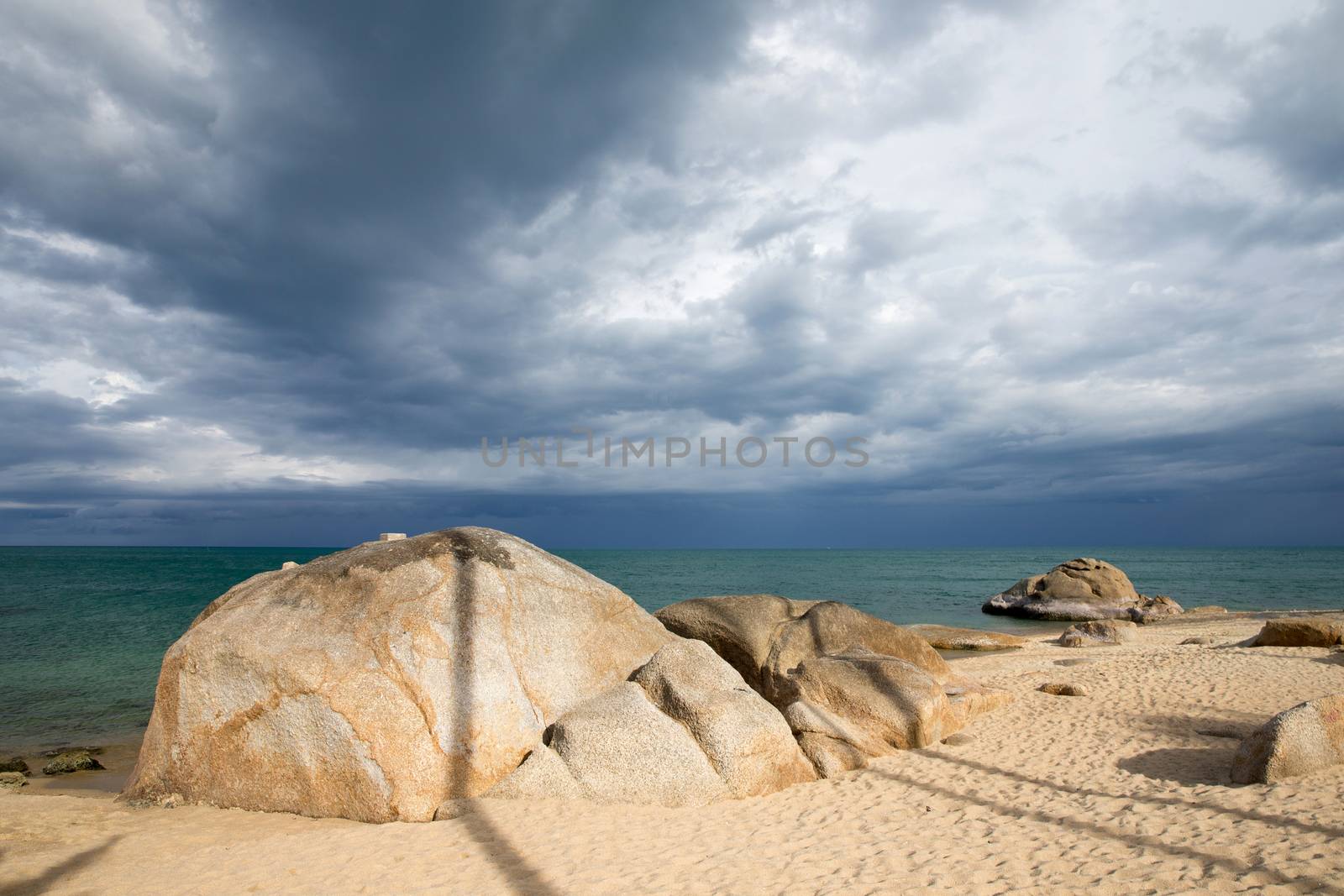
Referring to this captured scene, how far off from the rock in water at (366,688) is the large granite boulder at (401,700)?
0.06 feet

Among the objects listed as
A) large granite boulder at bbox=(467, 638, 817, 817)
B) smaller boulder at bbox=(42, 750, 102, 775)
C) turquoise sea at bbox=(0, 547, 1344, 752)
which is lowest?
turquoise sea at bbox=(0, 547, 1344, 752)

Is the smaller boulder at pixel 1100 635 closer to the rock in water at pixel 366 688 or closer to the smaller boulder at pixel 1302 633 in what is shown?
the smaller boulder at pixel 1302 633

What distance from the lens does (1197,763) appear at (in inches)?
362

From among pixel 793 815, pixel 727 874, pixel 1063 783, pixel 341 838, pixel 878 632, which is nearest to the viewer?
pixel 727 874

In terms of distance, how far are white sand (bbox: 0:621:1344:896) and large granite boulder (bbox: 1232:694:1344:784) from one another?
237 mm

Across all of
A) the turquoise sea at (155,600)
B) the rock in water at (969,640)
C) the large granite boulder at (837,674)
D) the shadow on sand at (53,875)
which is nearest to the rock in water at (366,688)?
the shadow on sand at (53,875)

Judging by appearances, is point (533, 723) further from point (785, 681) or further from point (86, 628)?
point (86, 628)

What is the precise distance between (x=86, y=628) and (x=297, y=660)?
3404 centimetres

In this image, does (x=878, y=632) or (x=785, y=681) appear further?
(x=878, y=632)

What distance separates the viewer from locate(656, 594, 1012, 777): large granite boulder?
10.5 m

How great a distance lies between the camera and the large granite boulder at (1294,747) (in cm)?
789

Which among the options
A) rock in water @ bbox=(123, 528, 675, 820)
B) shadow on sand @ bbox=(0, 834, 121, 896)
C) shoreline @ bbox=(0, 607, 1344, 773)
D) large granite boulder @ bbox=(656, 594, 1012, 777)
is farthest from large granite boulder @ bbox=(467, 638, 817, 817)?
shoreline @ bbox=(0, 607, 1344, 773)

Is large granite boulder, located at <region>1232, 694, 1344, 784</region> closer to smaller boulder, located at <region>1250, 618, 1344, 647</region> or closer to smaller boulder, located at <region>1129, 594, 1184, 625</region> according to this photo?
smaller boulder, located at <region>1250, 618, 1344, 647</region>

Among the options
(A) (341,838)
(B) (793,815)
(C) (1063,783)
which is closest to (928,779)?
(C) (1063,783)
